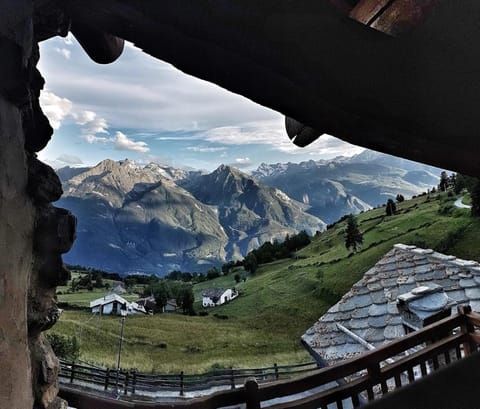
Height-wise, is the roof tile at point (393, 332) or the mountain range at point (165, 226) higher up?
the mountain range at point (165, 226)

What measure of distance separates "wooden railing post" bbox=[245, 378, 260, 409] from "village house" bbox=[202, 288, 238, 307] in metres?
30.2

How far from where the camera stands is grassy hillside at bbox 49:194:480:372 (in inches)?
732

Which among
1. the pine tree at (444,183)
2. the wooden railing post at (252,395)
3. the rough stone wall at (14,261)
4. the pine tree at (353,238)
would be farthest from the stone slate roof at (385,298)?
the pine tree at (444,183)

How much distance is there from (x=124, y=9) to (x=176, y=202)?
186879 mm

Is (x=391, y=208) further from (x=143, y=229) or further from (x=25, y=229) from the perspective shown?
(x=143, y=229)

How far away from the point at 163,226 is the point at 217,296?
449 feet

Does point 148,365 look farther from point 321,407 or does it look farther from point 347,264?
point 321,407

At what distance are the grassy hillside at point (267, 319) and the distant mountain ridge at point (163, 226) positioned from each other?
116610 mm

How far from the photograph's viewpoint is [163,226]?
16650 cm

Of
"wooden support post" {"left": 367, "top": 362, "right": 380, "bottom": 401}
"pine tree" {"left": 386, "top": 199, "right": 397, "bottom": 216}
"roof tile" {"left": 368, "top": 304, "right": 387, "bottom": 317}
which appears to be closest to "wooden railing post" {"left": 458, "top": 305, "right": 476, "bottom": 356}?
"wooden support post" {"left": 367, "top": 362, "right": 380, "bottom": 401}

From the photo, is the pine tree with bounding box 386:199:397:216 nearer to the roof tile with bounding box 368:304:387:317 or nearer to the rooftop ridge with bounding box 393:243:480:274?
the rooftop ridge with bounding box 393:243:480:274

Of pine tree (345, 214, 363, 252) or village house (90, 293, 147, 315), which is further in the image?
pine tree (345, 214, 363, 252)

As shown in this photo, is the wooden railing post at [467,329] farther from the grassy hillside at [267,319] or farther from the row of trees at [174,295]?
the row of trees at [174,295]

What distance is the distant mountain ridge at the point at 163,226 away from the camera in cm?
15112
